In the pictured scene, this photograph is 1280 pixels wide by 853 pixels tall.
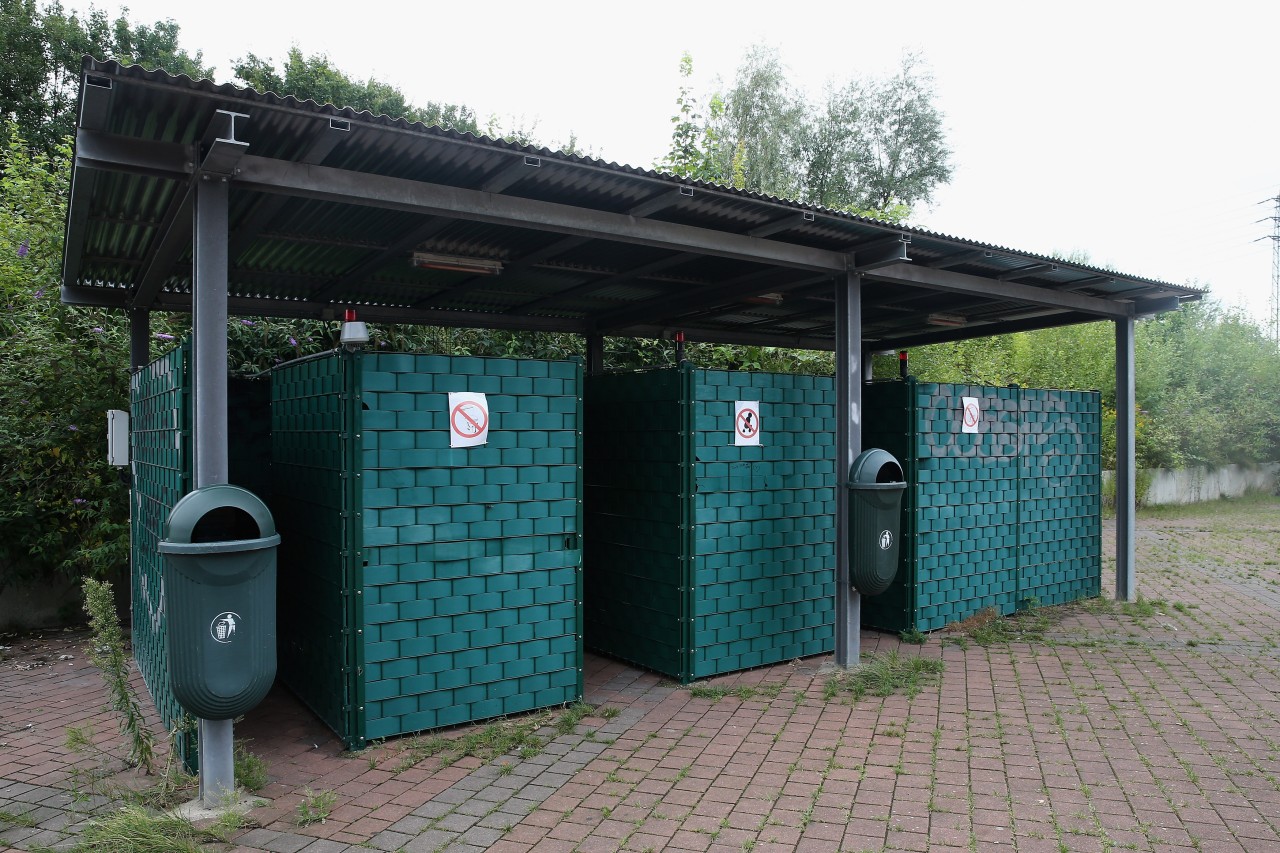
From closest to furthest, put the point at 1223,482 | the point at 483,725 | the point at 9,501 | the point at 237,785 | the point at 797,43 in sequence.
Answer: the point at 237,785 → the point at 483,725 → the point at 9,501 → the point at 1223,482 → the point at 797,43

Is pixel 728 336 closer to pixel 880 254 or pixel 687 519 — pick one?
pixel 880 254

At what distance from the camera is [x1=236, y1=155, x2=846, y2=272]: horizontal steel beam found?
13.0ft

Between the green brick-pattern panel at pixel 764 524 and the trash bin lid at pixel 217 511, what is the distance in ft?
9.34

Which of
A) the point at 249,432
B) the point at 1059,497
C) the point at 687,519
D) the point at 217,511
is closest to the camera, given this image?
the point at 217,511

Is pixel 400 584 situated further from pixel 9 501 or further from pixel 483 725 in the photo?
pixel 9 501

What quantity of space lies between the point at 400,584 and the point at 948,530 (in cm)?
475

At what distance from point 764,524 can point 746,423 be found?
738 mm

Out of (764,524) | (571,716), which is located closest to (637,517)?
(764,524)

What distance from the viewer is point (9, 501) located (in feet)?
22.9

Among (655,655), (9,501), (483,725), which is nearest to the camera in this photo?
(483,725)

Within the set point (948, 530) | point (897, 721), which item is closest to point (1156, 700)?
point (897, 721)

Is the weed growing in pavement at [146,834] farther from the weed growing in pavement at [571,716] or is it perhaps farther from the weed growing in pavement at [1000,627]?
the weed growing in pavement at [1000,627]

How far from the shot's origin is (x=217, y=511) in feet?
13.1

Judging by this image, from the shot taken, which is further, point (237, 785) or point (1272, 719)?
point (1272, 719)
